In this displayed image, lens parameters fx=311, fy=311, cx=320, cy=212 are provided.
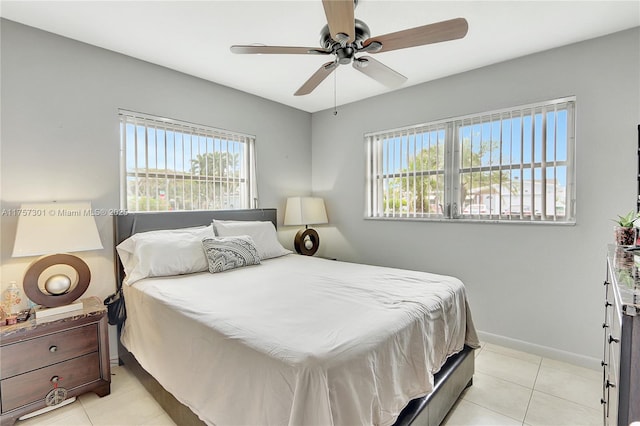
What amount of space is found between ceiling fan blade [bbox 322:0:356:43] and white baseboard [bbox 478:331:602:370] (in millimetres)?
2925

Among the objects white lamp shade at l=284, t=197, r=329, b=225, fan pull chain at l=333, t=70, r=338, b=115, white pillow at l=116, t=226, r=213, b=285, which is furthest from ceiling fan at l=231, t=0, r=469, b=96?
white lamp shade at l=284, t=197, r=329, b=225

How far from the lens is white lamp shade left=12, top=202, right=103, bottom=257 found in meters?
1.98

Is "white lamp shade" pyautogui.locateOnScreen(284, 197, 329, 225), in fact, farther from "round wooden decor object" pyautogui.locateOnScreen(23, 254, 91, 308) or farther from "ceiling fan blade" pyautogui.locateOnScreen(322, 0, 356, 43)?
"ceiling fan blade" pyautogui.locateOnScreen(322, 0, 356, 43)

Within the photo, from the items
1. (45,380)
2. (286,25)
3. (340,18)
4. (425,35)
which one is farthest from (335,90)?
(45,380)

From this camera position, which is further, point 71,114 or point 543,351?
point 543,351

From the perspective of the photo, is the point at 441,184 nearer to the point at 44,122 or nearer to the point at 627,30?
the point at 627,30

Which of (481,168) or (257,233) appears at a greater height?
(481,168)

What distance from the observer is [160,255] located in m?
2.42

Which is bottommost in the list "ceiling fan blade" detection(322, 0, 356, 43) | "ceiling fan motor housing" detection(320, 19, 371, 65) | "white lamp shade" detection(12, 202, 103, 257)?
"white lamp shade" detection(12, 202, 103, 257)

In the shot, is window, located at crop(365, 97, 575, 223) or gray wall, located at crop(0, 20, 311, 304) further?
window, located at crop(365, 97, 575, 223)

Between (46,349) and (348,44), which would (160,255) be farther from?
(348,44)

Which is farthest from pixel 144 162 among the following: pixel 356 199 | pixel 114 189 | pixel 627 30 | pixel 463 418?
pixel 627 30

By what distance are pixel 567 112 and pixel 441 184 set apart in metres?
1.20

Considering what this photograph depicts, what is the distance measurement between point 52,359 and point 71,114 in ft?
5.84
